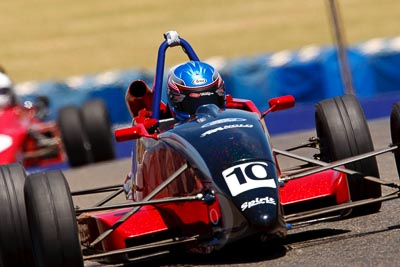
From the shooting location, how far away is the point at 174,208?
712 cm

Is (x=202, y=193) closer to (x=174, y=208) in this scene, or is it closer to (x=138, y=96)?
(x=174, y=208)

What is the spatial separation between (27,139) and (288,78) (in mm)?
5477

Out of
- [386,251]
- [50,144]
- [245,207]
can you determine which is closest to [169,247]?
[245,207]

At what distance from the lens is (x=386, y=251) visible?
643 centimetres

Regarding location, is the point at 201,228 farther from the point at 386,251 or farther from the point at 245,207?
the point at 386,251

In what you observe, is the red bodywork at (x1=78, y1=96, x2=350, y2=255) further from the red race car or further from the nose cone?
the red race car

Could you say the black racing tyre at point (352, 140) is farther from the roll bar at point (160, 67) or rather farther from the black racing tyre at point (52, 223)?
the black racing tyre at point (52, 223)

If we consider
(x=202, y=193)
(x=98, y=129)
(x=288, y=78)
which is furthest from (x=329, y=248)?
(x=288, y=78)


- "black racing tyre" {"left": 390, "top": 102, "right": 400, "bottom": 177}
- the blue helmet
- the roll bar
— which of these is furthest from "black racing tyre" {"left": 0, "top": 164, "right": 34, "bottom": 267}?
"black racing tyre" {"left": 390, "top": 102, "right": 400, "bottom": 177}

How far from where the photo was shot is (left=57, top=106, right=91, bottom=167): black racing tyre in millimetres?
15633

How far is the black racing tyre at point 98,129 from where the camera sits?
1570 centimetres

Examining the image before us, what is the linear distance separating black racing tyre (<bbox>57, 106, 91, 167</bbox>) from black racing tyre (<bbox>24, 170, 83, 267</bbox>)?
353 inches

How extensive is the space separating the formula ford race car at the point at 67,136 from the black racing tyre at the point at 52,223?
857cm

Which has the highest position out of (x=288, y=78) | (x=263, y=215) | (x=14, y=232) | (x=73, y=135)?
(x=288, y=78)
